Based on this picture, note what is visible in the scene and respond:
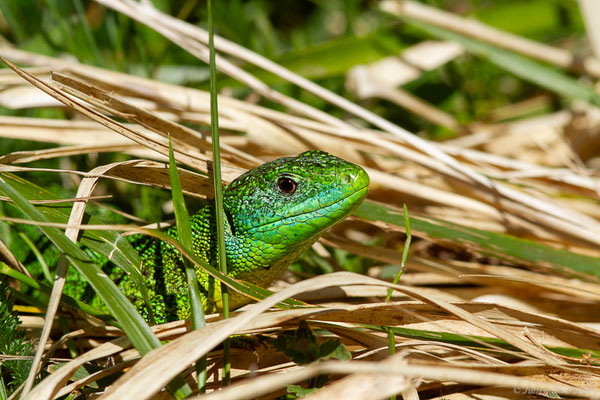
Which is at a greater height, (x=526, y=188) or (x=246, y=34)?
(x=246, y=34)

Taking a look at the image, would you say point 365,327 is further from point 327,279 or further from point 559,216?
point 559,216

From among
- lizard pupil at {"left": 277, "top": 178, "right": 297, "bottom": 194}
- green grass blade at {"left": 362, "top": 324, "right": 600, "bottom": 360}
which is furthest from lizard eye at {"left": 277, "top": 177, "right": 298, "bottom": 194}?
green grass blade at {"left": 362, "top": 324, "right": 600, "bottom": 360}

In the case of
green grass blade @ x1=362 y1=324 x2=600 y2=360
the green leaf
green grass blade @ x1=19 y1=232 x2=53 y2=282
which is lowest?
green grass blade @ x1=362 y1=324 x2=600 y2=360

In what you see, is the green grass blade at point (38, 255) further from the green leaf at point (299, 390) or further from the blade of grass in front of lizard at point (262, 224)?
the green leaf at point (299, 390)

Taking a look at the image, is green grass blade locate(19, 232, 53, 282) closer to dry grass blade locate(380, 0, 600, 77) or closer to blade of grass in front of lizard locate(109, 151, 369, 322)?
blade of grass in front of lizard locate(109, 151, 369, 322)

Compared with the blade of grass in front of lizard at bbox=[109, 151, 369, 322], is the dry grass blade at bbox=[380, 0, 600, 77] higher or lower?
higher

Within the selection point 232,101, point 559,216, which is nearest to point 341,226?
point 232,101

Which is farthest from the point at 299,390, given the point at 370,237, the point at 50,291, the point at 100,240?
the point at 370,237
